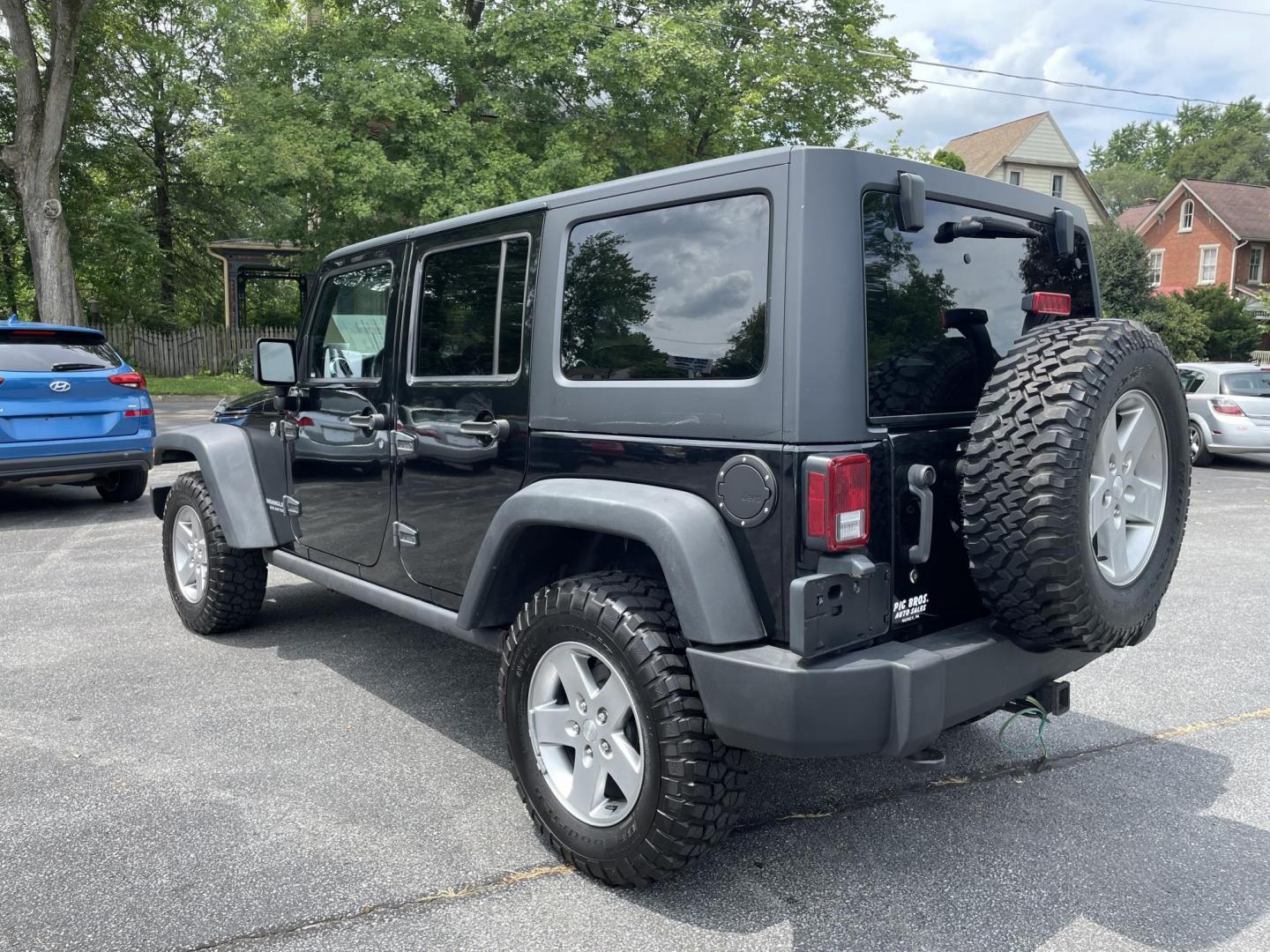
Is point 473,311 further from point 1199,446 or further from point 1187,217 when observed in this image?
point 1187,217

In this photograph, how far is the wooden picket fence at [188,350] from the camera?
25422 millimetres

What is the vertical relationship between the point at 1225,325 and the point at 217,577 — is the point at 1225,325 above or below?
above

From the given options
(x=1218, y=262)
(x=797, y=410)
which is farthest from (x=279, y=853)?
(x=1218, y=262)

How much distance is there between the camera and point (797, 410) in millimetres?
2396

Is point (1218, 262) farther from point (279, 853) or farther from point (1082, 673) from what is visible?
point (279, 853)

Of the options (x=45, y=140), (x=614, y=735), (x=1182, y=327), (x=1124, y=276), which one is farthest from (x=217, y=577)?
(x=1182, y=327)

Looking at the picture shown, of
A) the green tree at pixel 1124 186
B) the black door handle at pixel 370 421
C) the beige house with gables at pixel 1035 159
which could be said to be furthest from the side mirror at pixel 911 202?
the green tree at pixel 1124 186

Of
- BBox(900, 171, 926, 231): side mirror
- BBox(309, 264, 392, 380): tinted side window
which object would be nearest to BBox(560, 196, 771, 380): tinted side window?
BBox(900, 171, 926, 231): side mirror

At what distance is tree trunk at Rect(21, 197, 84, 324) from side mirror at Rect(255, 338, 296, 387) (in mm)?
15771

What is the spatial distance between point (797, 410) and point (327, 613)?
13.1 ft

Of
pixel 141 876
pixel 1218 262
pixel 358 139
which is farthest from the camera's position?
pixel 1218 262

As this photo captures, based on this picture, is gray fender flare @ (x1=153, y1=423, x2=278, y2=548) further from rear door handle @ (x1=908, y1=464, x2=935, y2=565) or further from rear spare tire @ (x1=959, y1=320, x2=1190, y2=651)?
rear spare tire @ (x1=959, y1=320, x2=1190, y2=651)

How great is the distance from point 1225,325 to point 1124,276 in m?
4.59

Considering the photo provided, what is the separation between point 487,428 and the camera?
325 centimetres
